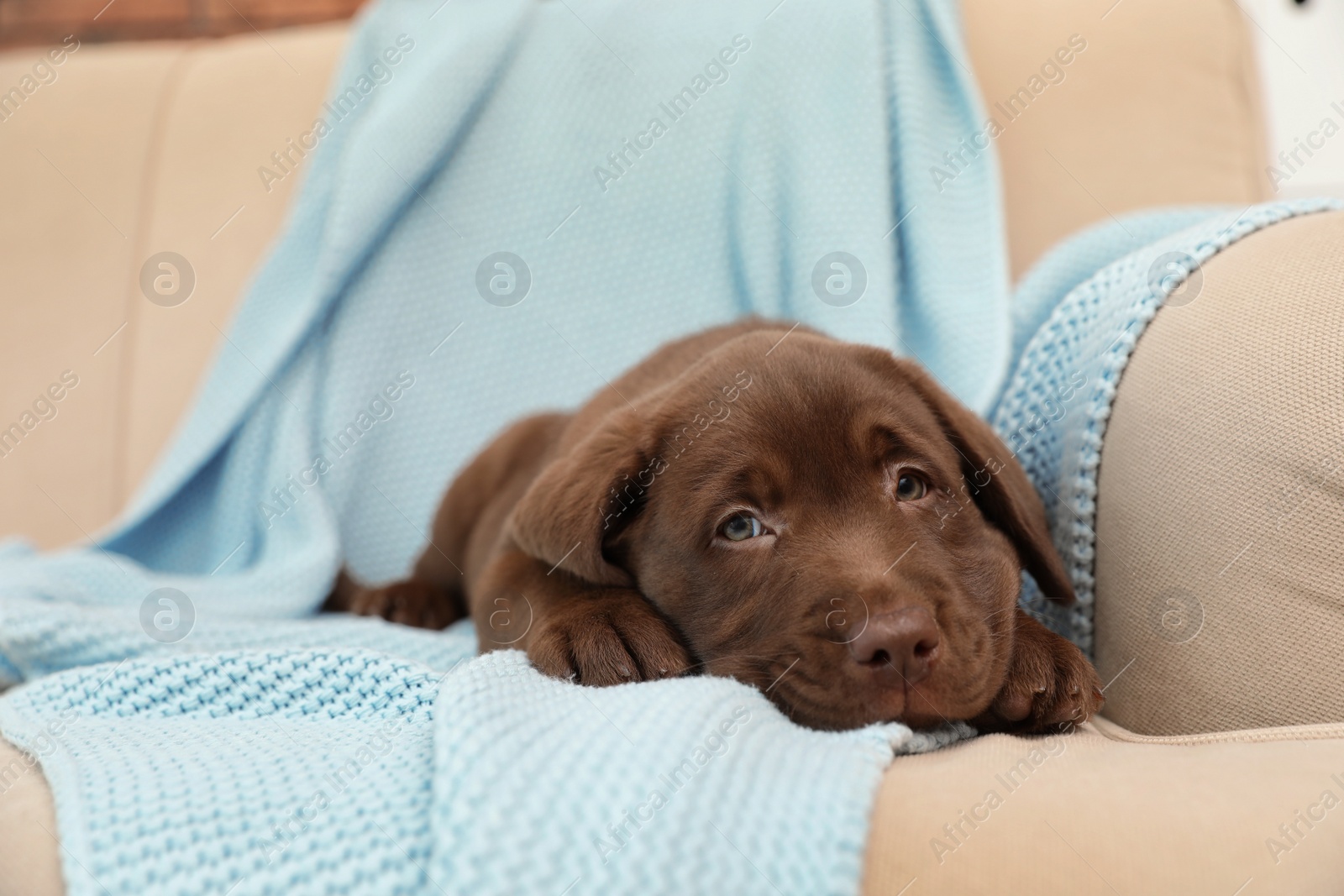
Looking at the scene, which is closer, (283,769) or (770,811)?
(770,811)

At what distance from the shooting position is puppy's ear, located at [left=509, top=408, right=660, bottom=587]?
1824 millimetres

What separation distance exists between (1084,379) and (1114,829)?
3.79ft

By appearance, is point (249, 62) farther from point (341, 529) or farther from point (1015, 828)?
point (1015, 828)

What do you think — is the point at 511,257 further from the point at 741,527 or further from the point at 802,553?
the point at 802,553

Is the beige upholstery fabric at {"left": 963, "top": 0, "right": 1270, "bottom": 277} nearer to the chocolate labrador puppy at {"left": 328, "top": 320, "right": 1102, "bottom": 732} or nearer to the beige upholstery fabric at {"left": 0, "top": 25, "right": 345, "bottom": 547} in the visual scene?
the chocolate labrador puppy at {"left": 328, "top": 320, "right": 1102, "bottom": 732}

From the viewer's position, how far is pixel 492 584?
2.05m

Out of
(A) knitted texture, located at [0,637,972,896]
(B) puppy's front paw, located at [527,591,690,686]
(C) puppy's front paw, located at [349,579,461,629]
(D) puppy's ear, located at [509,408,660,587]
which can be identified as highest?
(D) puppy's ear, located at [509,408,660,587]

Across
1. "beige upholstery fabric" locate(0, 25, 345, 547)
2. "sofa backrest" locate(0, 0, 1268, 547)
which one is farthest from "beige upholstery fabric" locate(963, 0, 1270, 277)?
"beige upholstery fabric" locate(0, 25, 345, 547)

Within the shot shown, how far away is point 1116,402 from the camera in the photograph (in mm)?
1910

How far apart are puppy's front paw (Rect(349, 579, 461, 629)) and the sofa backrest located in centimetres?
118

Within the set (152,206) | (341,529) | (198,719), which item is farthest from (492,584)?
(152,206)

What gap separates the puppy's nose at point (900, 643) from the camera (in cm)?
142

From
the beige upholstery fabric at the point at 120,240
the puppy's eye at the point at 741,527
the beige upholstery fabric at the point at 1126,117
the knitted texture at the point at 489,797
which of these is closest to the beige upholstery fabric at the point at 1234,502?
the knitted texture at the point at 489,797

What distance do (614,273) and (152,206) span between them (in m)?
1.90
